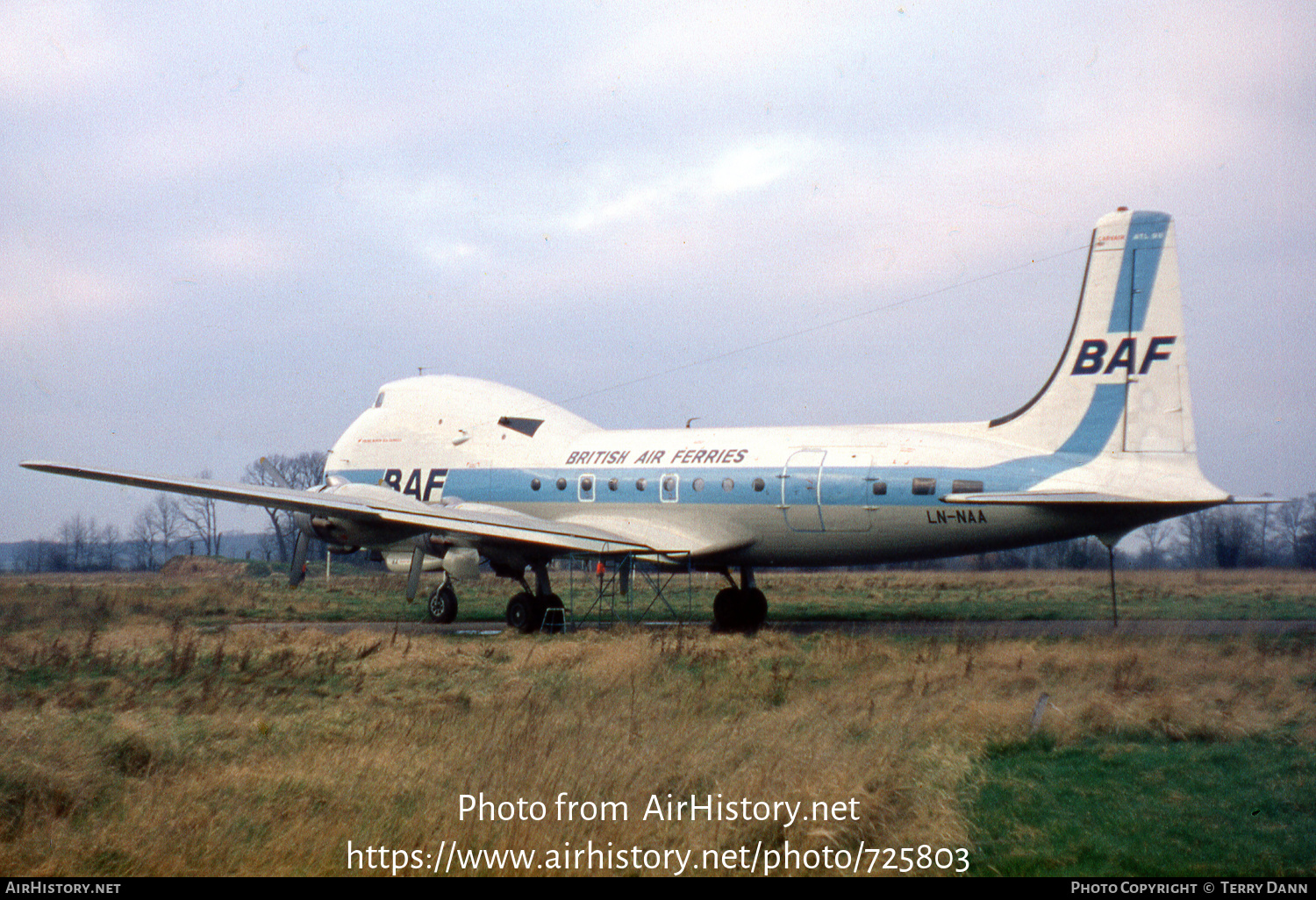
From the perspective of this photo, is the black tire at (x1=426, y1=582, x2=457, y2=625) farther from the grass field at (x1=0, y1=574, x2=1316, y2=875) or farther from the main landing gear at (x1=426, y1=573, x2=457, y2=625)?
the grass field at (x1=0, y1=574, x2=1316, y2=875)

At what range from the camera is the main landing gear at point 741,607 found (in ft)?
79.0

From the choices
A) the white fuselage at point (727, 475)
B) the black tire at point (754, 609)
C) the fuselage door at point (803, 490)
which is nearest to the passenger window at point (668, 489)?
the white fuselage at point (727, 475)

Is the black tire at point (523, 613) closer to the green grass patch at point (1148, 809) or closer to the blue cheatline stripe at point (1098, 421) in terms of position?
the blue cheatline stripe at point (1098, 421)

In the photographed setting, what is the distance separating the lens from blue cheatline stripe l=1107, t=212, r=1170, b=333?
19.4 m

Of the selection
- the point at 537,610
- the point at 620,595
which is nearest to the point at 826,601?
the point at 620,595

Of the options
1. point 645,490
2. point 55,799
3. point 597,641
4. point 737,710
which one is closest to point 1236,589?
point 645,490

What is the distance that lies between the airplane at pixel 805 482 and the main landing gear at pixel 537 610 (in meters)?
0.06

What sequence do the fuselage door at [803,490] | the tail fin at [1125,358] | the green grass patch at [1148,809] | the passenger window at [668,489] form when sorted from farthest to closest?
the passenger window at [668,489] → the fuselage door at [803,490] → the tail fin at [1125,358] → the green grass patch at [1148,809]

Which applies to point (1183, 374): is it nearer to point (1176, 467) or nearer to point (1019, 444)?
point (1176, 467)

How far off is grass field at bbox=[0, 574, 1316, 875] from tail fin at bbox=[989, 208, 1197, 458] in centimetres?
393

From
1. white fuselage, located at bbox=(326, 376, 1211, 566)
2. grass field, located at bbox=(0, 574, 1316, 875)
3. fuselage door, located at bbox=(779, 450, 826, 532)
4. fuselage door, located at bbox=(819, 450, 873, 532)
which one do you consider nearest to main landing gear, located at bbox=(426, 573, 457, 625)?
white fuselage, located at bbox=(326, 376, 1211, 566)

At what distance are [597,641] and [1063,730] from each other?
9531 millimetres

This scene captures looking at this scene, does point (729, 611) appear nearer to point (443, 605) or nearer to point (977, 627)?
point (977, 627)

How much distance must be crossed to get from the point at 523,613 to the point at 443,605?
303 centimetres
